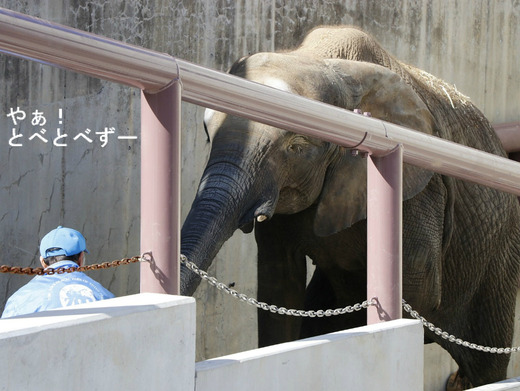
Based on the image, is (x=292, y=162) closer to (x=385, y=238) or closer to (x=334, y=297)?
(x=334, y=297)

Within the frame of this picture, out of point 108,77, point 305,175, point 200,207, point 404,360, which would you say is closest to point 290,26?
point 305,175

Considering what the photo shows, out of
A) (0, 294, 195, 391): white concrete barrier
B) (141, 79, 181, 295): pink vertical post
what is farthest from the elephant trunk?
(0, 294, 195, 391): white concrete barrier

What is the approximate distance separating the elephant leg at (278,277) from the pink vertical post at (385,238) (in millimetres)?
2054

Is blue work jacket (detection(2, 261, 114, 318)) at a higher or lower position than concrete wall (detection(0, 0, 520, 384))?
lower

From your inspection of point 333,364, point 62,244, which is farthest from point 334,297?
point 333,364

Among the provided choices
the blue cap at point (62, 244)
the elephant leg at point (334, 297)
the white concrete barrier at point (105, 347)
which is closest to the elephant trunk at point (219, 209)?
the blue cap at point (62, 244)

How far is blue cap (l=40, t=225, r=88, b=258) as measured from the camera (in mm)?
3107

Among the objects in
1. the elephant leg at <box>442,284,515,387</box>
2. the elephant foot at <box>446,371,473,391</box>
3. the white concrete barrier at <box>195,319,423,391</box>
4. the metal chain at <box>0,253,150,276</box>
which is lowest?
the elephant foot at <box>446,371,473,391</box>

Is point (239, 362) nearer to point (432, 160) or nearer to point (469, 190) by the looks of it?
point (432, 160)

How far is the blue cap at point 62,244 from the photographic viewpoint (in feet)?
10.2

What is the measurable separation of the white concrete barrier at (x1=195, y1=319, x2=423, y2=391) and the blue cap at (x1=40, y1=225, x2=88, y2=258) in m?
0.93

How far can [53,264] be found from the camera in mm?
3127

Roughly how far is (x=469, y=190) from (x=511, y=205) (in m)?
0.47

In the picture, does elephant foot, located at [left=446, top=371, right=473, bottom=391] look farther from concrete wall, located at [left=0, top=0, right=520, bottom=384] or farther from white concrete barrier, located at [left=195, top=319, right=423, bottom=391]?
white concrete barrier, located at [left=195, top=319, right=423, bottom=391]
